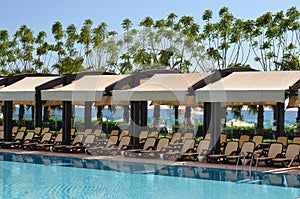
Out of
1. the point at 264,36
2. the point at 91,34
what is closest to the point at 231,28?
the point at 264,36

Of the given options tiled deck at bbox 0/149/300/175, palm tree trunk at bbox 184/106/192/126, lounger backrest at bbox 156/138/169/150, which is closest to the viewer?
tiled deck at bbox 0/149/300/175

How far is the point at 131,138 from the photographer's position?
1927 centimetres

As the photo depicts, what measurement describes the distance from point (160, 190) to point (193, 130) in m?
15.4

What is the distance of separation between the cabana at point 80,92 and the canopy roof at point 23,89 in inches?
42.6

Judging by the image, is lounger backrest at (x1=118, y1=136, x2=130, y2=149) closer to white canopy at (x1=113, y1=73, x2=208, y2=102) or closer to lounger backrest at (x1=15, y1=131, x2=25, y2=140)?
white canopy at (x1=113, y1=73, x2=208, y2=102)

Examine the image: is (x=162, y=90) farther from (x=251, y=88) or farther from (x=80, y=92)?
(x=80, y=92)

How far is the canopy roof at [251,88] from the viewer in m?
15.5

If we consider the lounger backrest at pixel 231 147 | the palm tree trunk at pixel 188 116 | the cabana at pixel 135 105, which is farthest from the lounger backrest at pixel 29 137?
the palm tree trunk at pixel 188 116

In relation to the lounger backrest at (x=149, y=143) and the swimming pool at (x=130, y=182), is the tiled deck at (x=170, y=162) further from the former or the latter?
the lounger backrest at (x=149, y=143)

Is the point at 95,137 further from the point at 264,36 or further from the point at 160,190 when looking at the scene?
the point at 264,36

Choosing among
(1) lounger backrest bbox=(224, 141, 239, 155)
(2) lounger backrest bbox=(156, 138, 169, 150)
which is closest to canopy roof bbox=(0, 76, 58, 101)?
(2) lounger backrest bbox=(156, 138, 169, 150)

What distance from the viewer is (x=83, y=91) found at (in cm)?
1944

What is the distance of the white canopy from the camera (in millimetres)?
17562

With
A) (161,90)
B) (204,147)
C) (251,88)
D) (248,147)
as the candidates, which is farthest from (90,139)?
(251,88)
